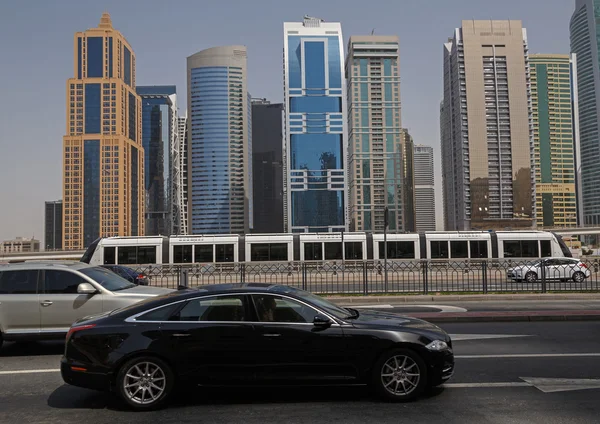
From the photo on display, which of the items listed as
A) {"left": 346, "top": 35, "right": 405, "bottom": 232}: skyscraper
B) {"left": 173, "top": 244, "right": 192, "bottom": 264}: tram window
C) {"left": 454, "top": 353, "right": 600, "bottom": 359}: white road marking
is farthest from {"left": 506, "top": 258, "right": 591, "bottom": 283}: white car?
{"left": 346, "top": 35, "right": 405, "bottom": 232}: skyscraper

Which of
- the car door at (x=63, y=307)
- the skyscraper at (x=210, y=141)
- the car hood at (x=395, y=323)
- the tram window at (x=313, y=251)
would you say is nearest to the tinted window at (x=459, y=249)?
the tram window at (x=313, y=251)

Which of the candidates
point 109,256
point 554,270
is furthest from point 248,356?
point 109,256

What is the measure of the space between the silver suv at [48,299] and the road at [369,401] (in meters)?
0.67

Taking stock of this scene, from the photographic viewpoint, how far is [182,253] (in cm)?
3409

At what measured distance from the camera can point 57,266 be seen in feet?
30.1

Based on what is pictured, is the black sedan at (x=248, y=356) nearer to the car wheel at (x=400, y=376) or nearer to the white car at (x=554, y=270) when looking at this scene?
the car wheel at (x=400, y=376)

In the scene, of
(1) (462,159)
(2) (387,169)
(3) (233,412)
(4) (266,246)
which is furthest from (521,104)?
(3) (233,412)

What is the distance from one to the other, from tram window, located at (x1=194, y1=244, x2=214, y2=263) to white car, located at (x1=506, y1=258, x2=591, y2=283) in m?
18.9

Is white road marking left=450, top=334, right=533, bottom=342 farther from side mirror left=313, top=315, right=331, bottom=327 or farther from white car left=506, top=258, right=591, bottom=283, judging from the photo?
white car left=506, top=258, right=591, bottom=283

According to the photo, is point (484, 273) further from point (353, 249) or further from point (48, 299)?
point (353, 249)

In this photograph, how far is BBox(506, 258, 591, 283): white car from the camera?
2133cm

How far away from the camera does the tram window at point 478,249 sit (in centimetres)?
3431

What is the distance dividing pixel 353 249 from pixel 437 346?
2881 cm

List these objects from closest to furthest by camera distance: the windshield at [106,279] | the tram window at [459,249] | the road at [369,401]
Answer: the road at [369,401] < the windshield at [106,279] < the tram window at [459,249]
